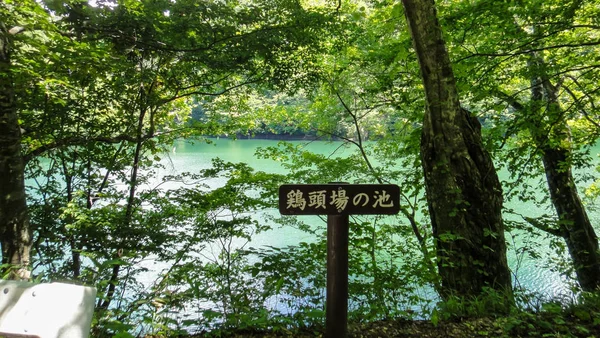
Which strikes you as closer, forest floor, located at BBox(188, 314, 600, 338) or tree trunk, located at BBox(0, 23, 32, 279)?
forest floor, located at BBox(188, 314, 600, 338)

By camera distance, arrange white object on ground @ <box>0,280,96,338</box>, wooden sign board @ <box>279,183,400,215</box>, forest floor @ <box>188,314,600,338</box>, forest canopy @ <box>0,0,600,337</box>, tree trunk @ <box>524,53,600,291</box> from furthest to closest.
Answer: tree trunk @ <box>524,53,600,291</box> < forest canopy @ <box>0,0,600,337</box> < forest floor @ <box>188,314,600,338</box> < wooden sign board @ <box>279,183,400,215</box> < white object on ground @ <box>0,280,96,338</box>

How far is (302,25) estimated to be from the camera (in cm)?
448

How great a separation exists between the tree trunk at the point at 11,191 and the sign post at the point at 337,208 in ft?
9.56

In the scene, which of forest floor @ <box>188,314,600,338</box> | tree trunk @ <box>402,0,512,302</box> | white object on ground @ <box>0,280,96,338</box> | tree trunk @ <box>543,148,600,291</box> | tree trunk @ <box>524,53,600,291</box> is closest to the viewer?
white object on ground @ <box>0,280,96,338</box>

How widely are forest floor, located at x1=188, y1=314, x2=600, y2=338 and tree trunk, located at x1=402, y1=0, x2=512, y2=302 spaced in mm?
728

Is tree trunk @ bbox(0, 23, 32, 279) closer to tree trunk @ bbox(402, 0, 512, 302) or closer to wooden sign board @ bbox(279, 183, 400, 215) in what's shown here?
wooden sign board @ bbox(279, 183, 400, 215)

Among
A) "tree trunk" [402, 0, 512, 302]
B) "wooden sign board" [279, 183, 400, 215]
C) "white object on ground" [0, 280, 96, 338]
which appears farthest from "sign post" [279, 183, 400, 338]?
"tree trunk" [402, 0, 512, 302]

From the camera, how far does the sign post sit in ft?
5.63

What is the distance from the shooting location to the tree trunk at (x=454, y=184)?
3.08 m

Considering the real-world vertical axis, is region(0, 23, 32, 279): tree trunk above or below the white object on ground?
above

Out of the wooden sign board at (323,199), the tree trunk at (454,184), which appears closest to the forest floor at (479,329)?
the tree trunk at (454,184)

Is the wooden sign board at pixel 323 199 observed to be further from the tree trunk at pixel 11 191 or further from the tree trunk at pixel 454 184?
the tree trunk at pixel 11 191

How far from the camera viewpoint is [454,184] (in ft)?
10.4

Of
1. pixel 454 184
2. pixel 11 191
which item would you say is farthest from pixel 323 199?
pixel 11 191
